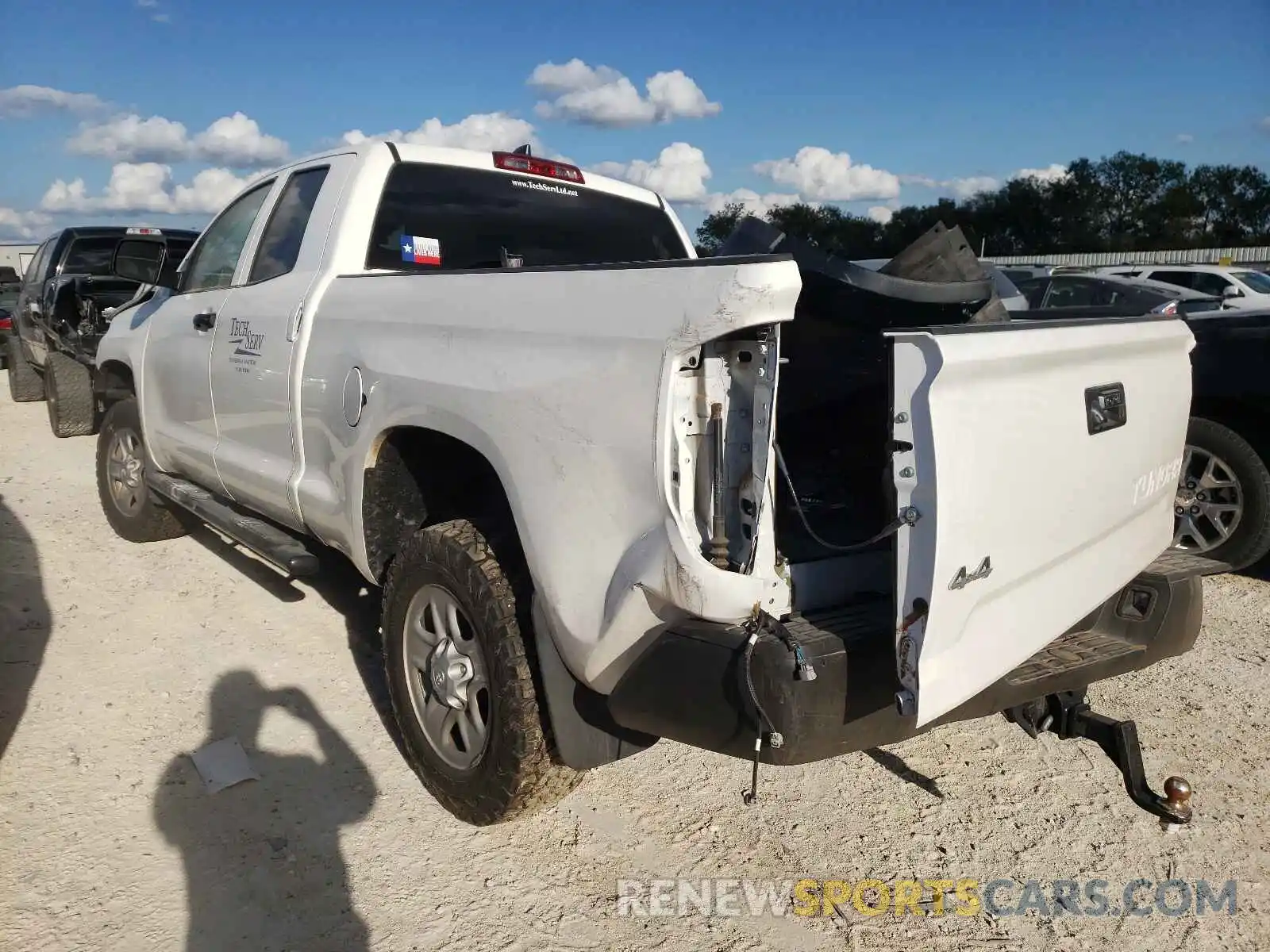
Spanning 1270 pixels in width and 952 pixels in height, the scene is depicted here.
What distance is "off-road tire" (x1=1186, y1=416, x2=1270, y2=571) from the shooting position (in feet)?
16.7

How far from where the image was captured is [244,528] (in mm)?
4152

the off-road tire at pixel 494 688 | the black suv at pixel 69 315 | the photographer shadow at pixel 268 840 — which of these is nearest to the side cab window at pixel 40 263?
the black suv at pixel 69 315

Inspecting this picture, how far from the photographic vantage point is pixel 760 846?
3.05m

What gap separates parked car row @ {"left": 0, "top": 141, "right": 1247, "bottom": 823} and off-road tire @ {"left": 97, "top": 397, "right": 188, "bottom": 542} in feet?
6.29

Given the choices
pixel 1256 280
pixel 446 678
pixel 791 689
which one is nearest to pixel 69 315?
pixel 446 678

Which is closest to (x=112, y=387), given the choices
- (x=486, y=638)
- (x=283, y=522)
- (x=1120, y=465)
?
(x=283, y=522)

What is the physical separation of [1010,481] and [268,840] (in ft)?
8.14

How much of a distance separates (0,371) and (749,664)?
56.5 ft

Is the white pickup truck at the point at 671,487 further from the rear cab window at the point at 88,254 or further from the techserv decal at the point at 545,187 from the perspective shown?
the rear cab window at the point at 88,254

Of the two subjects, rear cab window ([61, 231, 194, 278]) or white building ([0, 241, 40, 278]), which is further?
white building ([0, 241, 40, 278])

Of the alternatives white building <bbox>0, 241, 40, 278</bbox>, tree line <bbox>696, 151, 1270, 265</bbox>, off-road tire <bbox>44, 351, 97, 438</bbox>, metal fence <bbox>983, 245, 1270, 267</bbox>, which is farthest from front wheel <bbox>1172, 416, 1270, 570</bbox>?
tree line <bbox>696, 151, 1270, 265</bbox>

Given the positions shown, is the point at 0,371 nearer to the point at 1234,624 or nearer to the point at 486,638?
the point at 486,638

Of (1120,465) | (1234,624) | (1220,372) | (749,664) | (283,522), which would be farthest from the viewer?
(1220,372)

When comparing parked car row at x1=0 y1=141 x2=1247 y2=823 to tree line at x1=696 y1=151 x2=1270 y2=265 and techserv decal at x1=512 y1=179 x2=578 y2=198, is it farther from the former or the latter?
tree line at x1=696 y1=151 x2=1270 y2=265
